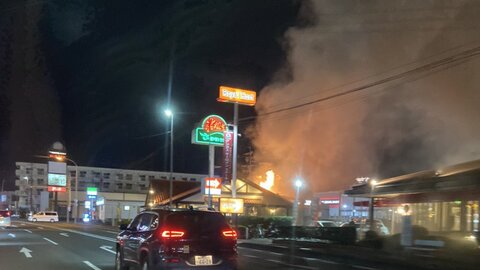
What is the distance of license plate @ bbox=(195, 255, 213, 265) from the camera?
10094 mm

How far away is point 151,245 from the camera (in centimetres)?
1038

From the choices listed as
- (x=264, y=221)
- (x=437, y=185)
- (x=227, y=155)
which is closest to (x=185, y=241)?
(x=437, y=185)

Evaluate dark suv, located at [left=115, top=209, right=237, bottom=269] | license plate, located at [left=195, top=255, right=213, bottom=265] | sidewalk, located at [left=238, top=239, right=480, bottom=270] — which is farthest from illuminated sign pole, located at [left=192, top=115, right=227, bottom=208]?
license plate, located at [left=195, top=255, right=213, bottom=265]

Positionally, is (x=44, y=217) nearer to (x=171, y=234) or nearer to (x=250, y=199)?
(x=250, y=199)

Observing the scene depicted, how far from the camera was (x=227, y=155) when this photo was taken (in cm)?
3238

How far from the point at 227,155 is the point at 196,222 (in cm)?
2186

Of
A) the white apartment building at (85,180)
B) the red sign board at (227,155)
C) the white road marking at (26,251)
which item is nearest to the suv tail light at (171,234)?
the white road marking at (26,251)

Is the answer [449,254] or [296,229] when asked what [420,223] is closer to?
[296,229]

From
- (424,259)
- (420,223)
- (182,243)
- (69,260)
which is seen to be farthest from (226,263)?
(420,223)

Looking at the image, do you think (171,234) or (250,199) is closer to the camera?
(171,234)

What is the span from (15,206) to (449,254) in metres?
112

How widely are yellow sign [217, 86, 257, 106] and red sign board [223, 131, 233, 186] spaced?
2.42 metres

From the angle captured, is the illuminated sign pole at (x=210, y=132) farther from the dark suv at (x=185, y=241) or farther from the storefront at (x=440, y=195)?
the dark suv at (x=185, y=241)

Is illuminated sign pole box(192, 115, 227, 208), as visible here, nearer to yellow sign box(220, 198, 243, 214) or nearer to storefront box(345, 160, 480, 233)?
yellow sign box(220, 198, 243, 214)
